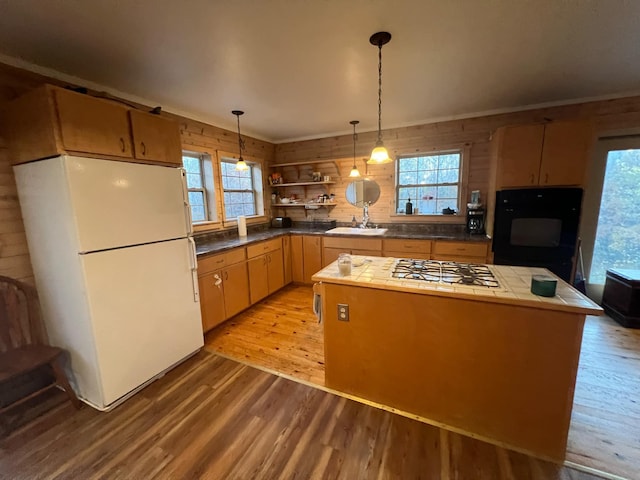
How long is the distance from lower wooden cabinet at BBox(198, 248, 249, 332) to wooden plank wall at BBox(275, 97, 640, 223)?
1922 mm

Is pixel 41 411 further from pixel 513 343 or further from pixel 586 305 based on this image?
pixel 586 305

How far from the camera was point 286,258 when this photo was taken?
13.8 ft

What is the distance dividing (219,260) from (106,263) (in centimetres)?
117

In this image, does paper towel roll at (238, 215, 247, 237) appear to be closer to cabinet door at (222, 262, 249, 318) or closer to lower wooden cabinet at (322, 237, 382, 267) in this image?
cabinet door at (222, 262, 249, 318)

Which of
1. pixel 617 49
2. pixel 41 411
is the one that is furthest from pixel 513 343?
pixel 41 411

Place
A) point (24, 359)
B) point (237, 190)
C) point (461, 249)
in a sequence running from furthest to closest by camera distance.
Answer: point (237, 190), point (461, 249), point (24, 359)

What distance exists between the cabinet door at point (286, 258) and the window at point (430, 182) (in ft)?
5.96

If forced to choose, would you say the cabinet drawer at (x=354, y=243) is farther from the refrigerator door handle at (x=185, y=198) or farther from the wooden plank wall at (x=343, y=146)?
the refrigerator door handle at (x=185, y=198)

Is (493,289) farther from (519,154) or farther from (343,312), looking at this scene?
(519,154)

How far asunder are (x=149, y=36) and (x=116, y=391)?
2388 mm

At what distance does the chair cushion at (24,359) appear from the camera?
1653 millimetres

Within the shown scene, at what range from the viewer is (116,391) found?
1.88 meters

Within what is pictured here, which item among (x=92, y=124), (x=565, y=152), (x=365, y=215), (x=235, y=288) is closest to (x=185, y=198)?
(x=92, y=124)

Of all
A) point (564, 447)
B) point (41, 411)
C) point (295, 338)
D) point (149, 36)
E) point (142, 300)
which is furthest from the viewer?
point (295, 338)
